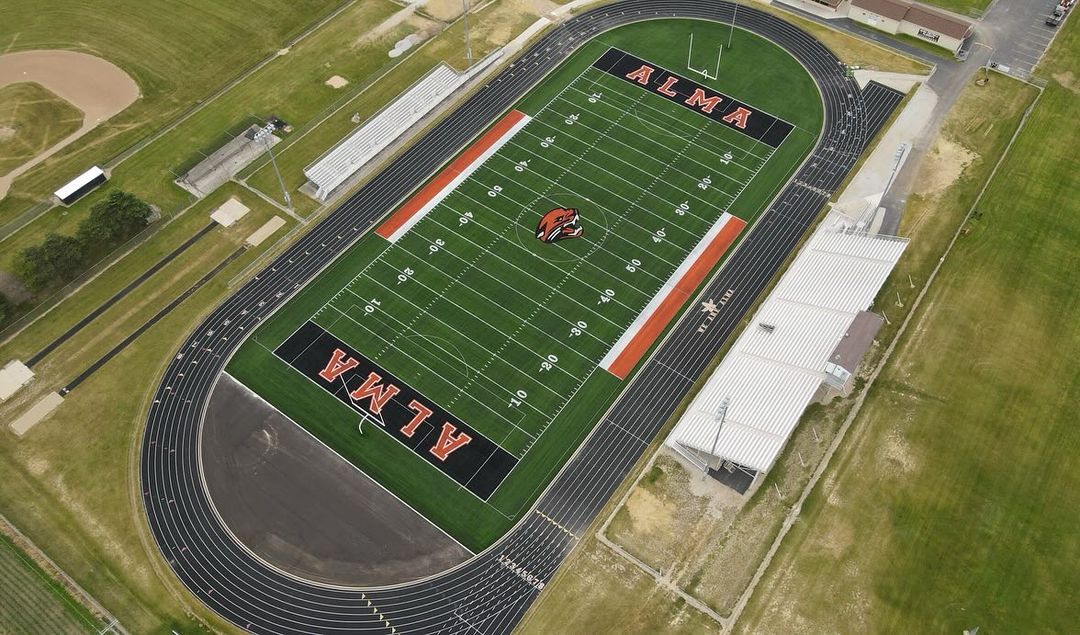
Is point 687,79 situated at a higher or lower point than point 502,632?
higher

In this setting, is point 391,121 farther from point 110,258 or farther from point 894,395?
point 894,395

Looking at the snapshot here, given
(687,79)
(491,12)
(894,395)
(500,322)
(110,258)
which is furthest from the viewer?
(491,12)

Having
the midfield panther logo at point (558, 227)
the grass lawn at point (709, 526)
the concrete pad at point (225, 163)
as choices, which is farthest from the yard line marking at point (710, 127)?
the concrete pad at point (225, 163)

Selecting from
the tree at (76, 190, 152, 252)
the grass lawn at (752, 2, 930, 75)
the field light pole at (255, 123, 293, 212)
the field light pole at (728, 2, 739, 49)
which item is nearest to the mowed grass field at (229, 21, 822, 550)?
the field light pole at (728, 2, 739, 49)

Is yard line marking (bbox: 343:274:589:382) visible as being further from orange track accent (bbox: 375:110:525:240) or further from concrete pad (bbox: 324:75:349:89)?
concrete pad (bbox: 324:75:349:89)

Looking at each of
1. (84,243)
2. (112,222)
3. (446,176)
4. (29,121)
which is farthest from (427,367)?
(29,121)

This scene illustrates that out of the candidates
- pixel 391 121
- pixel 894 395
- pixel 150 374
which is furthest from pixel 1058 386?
pixel 150 374

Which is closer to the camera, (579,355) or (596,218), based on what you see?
(579,355)
